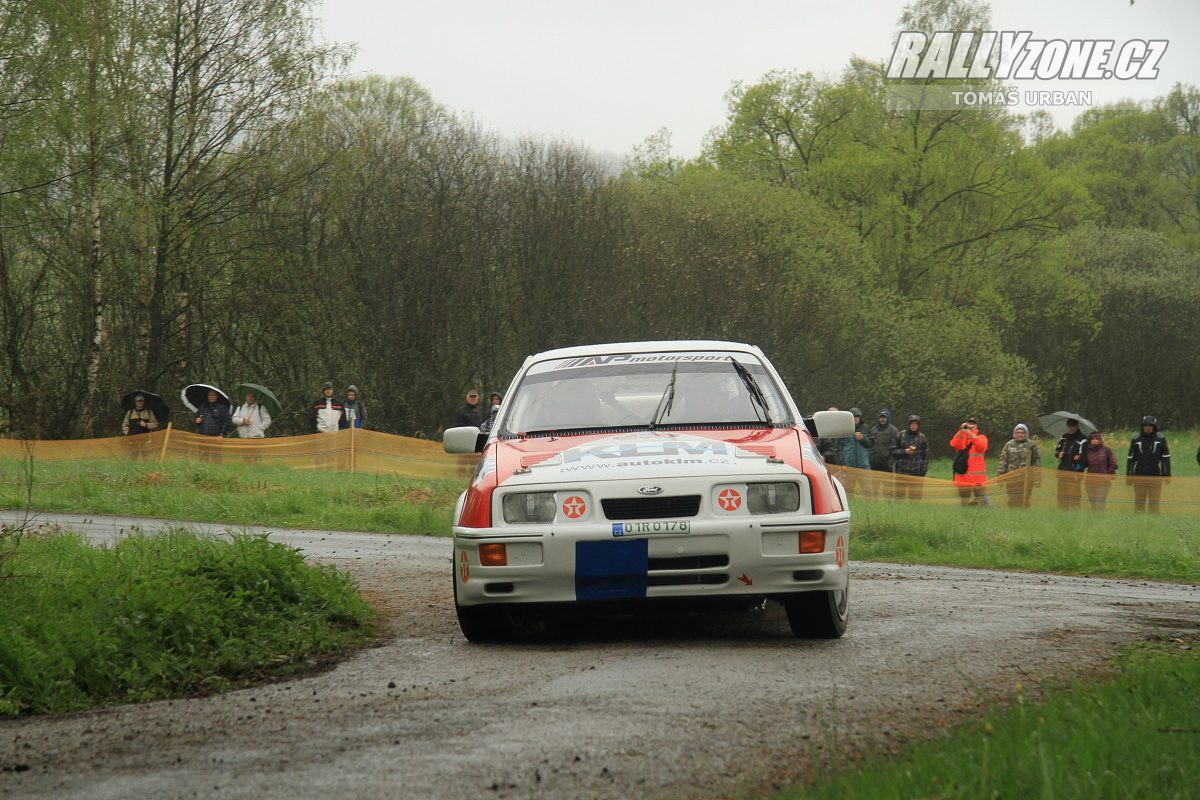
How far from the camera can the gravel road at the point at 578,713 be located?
4.76m

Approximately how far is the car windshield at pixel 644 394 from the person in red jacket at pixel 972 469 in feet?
48.5

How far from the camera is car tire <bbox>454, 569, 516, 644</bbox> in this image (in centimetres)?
798

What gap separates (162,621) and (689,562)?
2.72 m

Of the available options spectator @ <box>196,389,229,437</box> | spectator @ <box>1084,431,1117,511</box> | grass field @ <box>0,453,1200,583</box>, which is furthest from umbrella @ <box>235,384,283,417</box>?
spectator @ <box>1084,431,1117,511</box>

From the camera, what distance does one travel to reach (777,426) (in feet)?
28.8

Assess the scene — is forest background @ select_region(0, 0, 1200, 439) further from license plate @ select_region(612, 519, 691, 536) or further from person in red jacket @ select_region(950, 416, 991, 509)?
license plate @ select_region(612, 519, 691, 536)

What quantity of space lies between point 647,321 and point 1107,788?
39353 mm

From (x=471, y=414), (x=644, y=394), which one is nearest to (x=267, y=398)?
(x=471, y=414)

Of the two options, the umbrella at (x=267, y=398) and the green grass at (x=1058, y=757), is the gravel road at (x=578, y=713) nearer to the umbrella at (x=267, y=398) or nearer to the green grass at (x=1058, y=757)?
the green grass at (x=1058, y=757)

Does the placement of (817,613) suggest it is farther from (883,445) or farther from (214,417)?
(214,417)

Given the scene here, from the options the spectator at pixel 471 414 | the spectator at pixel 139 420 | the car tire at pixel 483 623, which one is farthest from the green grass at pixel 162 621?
the spectator at pixel 139 420

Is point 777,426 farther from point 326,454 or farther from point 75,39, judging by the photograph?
point 75,39

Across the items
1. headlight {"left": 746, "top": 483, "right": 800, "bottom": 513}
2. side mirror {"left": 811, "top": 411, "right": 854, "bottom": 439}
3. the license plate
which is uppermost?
side mirror {"left": 811, "top": 411, "right": 854, "bottom": 439}

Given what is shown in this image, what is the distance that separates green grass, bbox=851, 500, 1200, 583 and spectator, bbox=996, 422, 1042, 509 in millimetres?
2727
